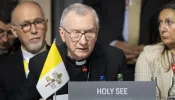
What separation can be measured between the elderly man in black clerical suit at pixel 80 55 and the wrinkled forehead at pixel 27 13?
0.63 metres

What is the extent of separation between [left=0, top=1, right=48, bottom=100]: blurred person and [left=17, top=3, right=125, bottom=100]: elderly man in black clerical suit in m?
0.43

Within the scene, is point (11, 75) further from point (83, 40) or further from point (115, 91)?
point (115, 91)

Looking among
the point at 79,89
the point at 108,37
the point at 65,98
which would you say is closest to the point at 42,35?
the point at 108,37

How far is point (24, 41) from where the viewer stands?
3.25 meters

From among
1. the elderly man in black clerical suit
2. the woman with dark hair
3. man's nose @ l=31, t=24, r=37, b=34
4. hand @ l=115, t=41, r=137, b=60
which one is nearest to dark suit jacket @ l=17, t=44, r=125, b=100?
the elderly man in black clerical suit

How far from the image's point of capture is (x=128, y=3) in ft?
12.1

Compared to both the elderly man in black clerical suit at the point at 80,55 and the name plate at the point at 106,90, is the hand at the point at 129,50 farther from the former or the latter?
the name plate at the point at 106,90

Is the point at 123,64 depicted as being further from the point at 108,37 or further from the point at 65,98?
the point at 108,37

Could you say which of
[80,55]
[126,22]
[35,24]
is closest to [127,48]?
[126,22]

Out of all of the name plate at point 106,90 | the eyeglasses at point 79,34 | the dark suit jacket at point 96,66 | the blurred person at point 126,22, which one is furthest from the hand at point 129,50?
the name plate at point 106,90

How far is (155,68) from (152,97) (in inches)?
38.0

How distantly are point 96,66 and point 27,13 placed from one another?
85 centimetres

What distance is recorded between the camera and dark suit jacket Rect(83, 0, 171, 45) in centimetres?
363

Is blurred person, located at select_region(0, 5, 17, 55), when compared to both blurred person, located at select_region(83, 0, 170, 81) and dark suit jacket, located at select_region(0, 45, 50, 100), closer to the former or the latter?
dark suit jacket, located at select_region(0, 45, 50, 100)
